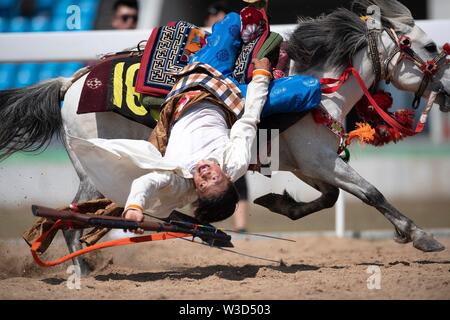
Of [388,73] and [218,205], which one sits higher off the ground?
[388,73]

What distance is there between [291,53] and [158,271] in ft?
5.29

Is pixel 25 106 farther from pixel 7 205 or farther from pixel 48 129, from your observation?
pixel 7 205

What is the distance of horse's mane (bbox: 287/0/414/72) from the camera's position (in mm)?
4809

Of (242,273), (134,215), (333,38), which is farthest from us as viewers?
(333,38)

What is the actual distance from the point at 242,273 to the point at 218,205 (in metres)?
1.04

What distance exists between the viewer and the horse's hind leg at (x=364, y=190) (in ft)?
15.1

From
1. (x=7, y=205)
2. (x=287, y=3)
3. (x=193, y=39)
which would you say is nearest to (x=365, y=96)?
(x=193, y=39)

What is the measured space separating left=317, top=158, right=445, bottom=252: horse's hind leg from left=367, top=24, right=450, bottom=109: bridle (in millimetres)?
646

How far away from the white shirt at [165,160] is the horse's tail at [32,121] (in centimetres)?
96

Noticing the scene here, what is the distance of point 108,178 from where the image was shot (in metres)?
4.02

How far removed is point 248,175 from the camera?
7.12 metres

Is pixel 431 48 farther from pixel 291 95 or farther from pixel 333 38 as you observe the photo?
pixel 291 95

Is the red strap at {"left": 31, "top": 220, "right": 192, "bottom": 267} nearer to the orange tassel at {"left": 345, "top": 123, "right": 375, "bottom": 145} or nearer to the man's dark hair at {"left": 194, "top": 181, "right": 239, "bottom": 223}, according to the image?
the man's dark hair at {"left": 194, "top": 181, "right": 239, "bottom": 223}

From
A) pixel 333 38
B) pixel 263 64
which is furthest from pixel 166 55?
pixel 333 38
